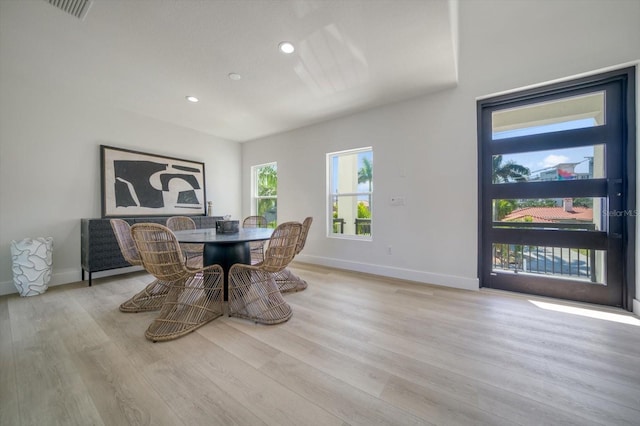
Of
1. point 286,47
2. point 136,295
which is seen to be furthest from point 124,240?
point 286,47

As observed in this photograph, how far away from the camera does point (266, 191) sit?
510 cm

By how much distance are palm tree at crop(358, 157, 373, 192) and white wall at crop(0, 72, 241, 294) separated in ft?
11.8

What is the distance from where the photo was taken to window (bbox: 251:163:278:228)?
16.1 ft

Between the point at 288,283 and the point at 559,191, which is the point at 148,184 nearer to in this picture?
the point at 288,283

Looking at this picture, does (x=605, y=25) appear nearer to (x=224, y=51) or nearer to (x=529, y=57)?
(x=529, y=57)

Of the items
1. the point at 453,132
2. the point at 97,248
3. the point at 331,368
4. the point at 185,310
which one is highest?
the point at 453,132

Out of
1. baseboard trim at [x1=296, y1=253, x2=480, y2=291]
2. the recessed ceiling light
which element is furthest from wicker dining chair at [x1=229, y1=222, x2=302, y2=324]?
baseboard trim at [x1=296, y1=253, x2=480, y2=291]

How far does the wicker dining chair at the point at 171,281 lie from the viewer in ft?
5.71

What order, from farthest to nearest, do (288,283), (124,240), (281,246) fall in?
(288,283) → (124,240) → (281,246)

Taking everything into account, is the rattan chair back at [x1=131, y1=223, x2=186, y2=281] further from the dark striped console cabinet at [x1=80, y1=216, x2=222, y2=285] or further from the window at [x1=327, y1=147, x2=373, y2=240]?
the window at [x1=327, y1=147, x2=373, y2=240]

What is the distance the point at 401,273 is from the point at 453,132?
2.02 m

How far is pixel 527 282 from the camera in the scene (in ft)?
8.75

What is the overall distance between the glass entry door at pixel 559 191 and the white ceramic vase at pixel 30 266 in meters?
5.30

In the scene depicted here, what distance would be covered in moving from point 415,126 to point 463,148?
692 millimetres
